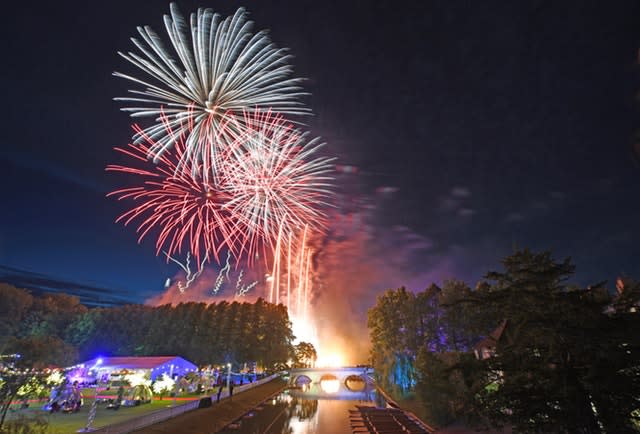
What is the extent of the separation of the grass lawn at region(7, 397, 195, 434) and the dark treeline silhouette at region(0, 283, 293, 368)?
4894 centimetres

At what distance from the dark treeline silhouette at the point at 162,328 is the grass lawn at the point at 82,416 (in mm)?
48939

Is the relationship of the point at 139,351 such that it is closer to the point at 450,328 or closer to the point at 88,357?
the point at 88,357

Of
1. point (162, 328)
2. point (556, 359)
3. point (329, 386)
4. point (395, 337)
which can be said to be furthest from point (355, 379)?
point (556, 359)

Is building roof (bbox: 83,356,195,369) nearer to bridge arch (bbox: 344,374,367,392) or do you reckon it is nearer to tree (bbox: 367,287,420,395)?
tree (bbox: 367,287,420,395)

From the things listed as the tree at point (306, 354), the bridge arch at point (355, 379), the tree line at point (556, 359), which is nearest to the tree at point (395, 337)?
the bridge arch at point (355, 379)

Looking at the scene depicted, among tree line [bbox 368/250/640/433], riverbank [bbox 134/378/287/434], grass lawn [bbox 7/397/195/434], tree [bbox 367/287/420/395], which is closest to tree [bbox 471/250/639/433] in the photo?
tree line [bbox 368/250/640/433]

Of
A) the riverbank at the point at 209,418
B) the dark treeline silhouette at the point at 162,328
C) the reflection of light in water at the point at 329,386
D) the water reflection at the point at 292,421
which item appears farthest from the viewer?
the reflection of light in water at the point at 329,386

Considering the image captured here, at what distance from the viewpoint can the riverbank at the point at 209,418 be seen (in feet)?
91.0

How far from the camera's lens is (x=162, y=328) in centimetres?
9194

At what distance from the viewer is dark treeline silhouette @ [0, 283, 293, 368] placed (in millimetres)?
86500

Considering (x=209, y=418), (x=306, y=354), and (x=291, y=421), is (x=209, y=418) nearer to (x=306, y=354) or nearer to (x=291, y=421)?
(x=291, y=421)

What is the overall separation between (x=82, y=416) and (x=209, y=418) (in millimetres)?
11793

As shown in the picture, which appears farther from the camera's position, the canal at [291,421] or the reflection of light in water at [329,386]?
the reflection of light in water at [329,386]

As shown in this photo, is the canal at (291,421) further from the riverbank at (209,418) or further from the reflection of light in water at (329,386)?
the reflection of light in water at (329,386)
